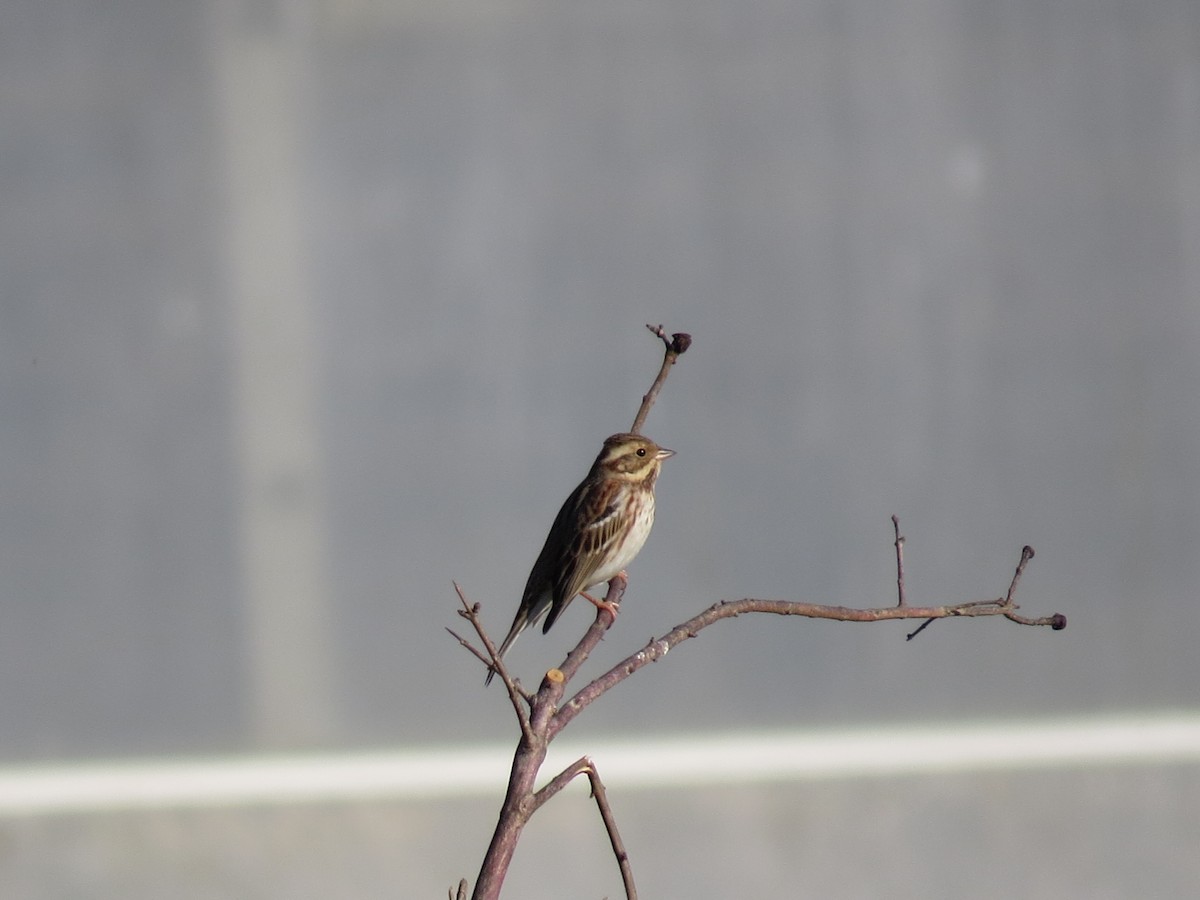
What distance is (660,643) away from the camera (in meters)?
1.52

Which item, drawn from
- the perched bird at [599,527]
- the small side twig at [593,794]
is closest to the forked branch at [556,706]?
the small side twig at [593,794]

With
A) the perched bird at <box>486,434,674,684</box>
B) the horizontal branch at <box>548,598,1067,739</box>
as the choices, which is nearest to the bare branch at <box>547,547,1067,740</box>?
the horizontal branch at <box>548,598,1067,739</box>

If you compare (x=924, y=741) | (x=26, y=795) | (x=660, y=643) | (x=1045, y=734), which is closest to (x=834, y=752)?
(x=924, y=741)

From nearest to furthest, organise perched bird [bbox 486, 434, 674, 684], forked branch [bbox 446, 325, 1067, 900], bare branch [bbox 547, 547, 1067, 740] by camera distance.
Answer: forked branch [bbox 446, 325, 1067, 900], bare branch [bbox 547, 547, 1067, 740], perched bird [bbox 486, 434, 674, 684]

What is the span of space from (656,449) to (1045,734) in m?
2.87

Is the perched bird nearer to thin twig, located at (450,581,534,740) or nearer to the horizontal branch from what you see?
the horizontal branch

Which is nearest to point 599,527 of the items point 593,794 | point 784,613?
point 784,613

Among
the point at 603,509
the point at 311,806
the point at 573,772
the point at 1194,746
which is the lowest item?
the point at 1194,746

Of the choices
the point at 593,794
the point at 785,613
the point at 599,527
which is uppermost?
the point at 599,527

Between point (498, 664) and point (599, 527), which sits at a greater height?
point (599, 527)

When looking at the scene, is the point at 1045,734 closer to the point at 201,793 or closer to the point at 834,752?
the point at 834,752

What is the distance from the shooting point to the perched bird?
2754mm

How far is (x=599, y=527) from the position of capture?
9.02 ft

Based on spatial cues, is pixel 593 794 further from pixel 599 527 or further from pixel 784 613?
pixel 599 527
